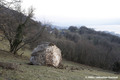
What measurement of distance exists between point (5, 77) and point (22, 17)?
41.3ft

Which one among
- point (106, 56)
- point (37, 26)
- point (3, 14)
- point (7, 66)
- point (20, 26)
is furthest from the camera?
point (106, 56)

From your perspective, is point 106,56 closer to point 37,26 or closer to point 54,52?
point 37,26

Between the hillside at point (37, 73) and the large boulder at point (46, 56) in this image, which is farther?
the large boulder at point (46, 56)

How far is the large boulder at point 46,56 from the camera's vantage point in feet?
32.4

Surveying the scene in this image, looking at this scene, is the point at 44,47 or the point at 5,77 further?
the point at 44,47

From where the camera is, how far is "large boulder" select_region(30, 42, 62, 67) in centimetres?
988

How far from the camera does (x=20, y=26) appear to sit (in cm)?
1523

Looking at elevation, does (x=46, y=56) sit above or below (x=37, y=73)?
above

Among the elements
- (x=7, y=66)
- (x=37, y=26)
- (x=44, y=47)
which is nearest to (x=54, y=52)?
(x=44, y=47)

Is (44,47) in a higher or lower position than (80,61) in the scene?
higher

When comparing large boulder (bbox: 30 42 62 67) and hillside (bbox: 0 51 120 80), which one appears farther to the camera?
large boulder (bbox: 30 42 62 67)

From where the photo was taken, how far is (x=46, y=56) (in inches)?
396

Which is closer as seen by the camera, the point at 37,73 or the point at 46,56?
the point at 37,73

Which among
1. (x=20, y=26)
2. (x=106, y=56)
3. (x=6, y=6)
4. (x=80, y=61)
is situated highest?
(x=6, y=6)
